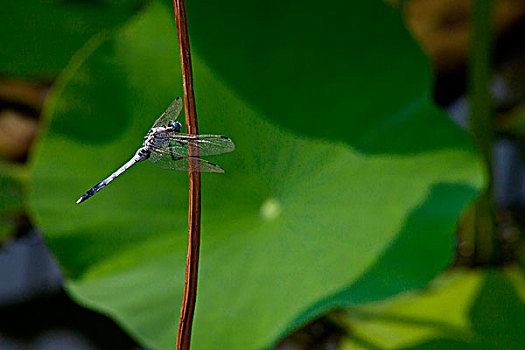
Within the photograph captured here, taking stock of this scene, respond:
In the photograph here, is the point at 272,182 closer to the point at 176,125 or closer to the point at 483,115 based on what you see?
the point at 176,125

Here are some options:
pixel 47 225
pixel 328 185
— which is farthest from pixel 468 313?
pixel 47 225

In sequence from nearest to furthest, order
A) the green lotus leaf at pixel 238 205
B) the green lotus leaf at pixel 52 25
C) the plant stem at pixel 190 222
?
1. the plant stem at pixel 190 222
2. the green lotus leaf at pixel 238 205
3. the green lotus leaf at pixel 52 25

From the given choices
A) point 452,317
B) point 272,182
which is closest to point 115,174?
point 272,182

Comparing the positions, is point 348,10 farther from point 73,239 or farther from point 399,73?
point 73,239

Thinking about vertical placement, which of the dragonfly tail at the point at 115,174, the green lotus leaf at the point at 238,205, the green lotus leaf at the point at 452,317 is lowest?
the green lotus leaf at the point at 452,317

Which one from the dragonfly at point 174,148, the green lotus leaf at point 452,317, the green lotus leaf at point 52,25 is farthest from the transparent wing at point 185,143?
the green lotus leaf at point 52,25

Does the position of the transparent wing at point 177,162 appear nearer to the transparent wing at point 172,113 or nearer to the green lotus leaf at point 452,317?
the transparent wing at point 172,113

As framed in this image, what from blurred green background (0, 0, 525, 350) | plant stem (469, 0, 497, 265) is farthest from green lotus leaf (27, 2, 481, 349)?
plant stem (469, 0, 497, 265)
